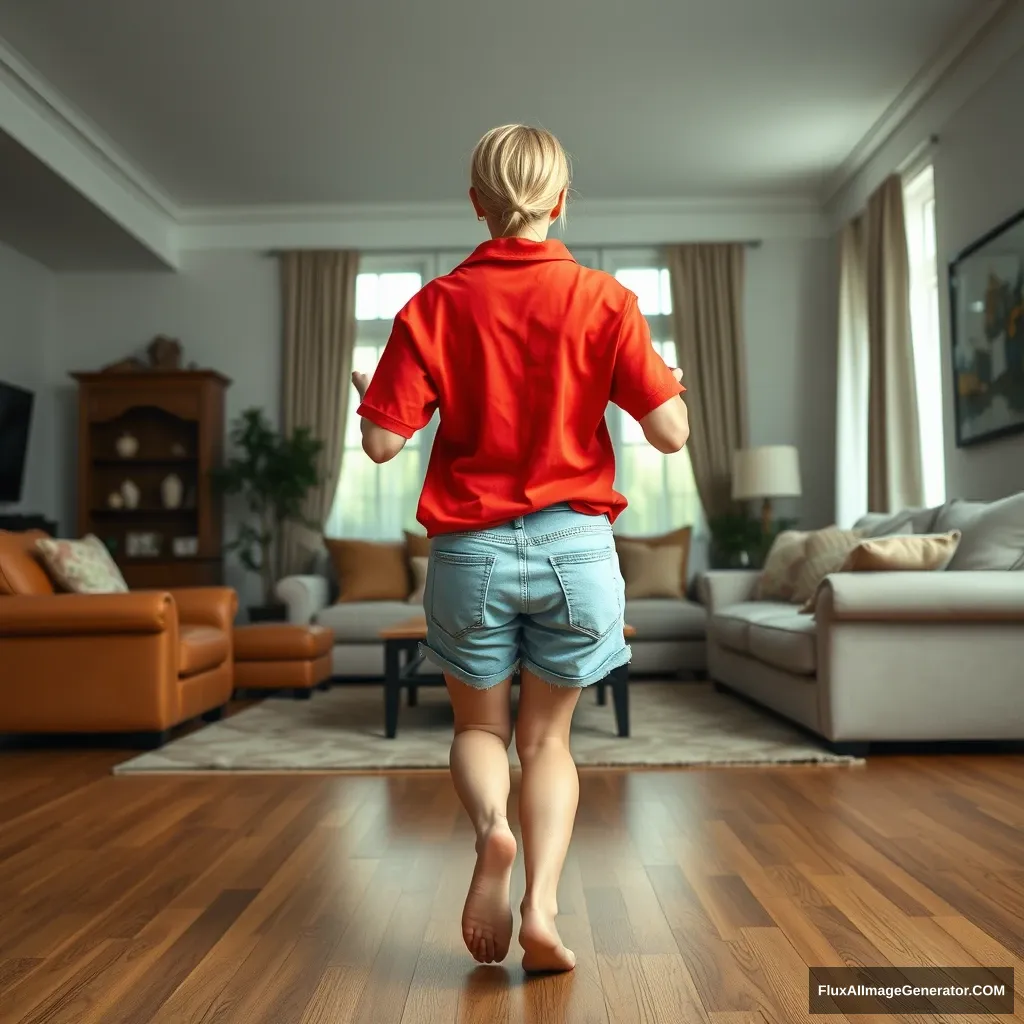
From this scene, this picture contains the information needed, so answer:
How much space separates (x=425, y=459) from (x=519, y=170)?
621 centimetres

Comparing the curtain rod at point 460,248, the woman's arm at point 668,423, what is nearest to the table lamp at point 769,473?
the curtain rod at point 460,248

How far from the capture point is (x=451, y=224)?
7.79 m

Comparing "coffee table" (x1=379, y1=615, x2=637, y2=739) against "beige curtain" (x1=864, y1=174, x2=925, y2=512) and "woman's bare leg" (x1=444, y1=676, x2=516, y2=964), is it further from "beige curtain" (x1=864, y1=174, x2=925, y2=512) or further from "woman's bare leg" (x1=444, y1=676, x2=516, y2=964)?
"beige curtain" (x1=864, y1=174, x2=925, y2=512)

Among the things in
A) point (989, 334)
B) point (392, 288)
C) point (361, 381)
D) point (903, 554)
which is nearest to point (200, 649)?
point (903, 554)

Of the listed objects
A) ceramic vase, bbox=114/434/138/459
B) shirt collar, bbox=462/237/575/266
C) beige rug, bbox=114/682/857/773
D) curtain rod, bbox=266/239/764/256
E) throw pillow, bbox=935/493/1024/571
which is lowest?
beige rug, bbox=114/682/857/773

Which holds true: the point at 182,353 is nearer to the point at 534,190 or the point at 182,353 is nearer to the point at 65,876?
the point at 65,876

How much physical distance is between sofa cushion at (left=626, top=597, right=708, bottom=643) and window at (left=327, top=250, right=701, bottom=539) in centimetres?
128

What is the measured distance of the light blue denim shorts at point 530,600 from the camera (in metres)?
1.63

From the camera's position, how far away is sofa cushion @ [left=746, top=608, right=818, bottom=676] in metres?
3.93

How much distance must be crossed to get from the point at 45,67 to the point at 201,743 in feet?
11.3

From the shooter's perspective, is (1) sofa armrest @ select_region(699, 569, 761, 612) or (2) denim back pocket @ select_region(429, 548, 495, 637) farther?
(1) sofa armrest @ select_region(699, 569, 761, 612)

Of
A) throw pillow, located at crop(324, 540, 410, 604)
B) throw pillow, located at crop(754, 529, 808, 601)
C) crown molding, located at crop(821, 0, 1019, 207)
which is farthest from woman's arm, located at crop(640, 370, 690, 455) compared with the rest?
throw pillow, located at crop(324, 540, 410, 604)

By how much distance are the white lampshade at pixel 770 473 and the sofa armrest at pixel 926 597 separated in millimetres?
3140

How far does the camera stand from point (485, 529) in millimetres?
1641
